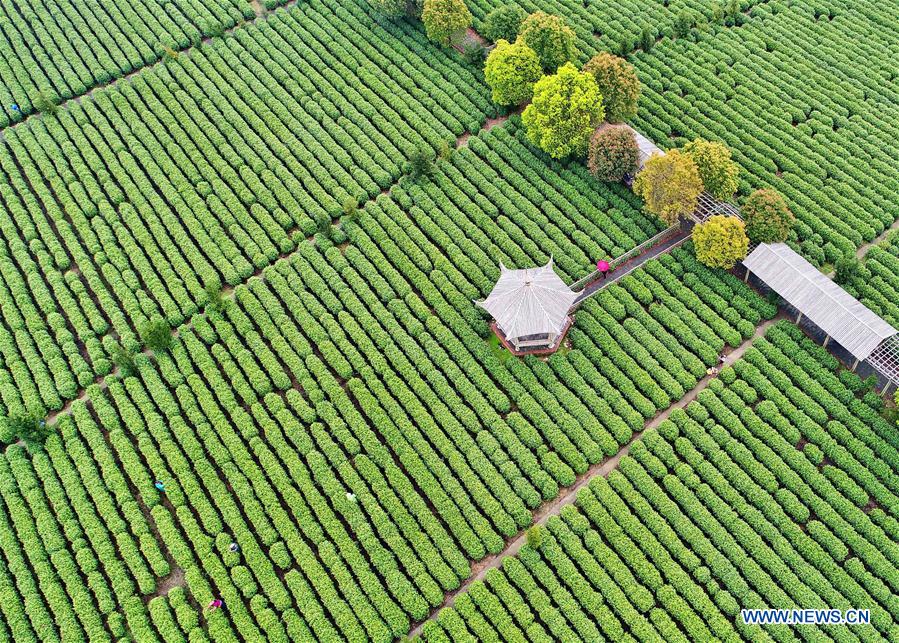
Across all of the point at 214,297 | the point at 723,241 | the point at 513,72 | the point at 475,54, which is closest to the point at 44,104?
the point at 214,297

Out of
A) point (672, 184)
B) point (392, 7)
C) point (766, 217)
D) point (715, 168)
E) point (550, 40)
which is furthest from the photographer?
point (392, 7)

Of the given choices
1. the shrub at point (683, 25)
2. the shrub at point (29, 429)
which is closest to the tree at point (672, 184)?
the shrub at point (683, 25)

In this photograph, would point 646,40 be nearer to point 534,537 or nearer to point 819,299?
point 819,299

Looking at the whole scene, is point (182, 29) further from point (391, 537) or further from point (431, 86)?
point (391, 537)

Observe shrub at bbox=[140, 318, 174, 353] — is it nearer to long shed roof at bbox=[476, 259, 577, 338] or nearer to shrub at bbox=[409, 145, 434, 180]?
long shed roof at bbox=[476, 259, 577, 338]

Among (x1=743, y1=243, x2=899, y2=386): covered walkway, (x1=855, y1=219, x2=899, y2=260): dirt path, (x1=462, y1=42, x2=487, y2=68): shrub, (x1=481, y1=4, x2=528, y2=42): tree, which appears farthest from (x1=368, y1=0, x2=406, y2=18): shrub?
(x1=855, y1=219, x2=899, y2=260): dirt path

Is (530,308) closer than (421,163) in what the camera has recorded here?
Yes

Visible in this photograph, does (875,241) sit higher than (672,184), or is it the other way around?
(672,184)
